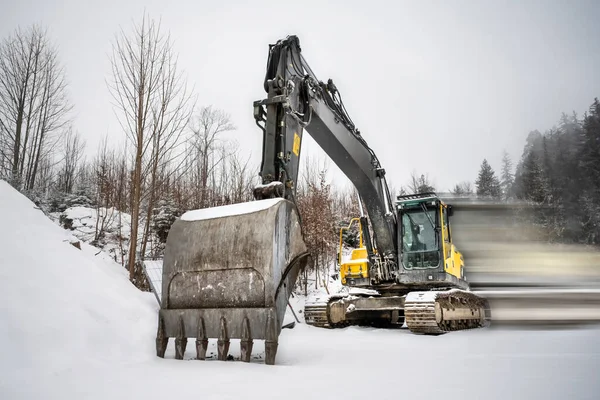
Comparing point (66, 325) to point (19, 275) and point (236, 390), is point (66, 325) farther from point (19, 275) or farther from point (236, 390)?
point (236, 390)

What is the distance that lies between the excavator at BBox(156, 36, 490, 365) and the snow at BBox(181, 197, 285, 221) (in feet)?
0.05

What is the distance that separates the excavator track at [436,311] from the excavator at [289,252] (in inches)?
0.8

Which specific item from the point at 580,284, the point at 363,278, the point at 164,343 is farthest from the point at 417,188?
the point at 164,343

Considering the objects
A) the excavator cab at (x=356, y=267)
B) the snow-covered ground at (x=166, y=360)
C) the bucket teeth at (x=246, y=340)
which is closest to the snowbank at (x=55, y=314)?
the snow-covered ground at (x=166, y=360)

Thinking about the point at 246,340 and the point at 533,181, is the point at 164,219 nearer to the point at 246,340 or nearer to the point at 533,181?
the point at 533,181

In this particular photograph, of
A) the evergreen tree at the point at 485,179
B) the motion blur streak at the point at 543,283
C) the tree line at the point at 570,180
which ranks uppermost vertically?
the evergreen tree at the point at 485,179

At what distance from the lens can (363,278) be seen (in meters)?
8.52

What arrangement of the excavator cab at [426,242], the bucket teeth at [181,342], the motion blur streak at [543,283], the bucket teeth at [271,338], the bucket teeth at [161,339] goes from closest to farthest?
the bucket teeth at [271,338], the bucket teeth at [181,342], the bucket teeth at [161,339], the motion blur streak at [543,283], the excavator cab at [426,242]

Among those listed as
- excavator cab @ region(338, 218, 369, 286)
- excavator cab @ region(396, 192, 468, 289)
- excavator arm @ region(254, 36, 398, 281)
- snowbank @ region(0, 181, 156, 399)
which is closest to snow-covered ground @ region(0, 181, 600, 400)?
snowbank @ region(0, 181, 156, 399)

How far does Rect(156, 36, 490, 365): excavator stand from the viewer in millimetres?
3490

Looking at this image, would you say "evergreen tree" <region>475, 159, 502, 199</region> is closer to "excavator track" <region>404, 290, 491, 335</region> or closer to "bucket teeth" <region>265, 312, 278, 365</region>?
"excavator track" <region>404, 290, 491, 335</region>

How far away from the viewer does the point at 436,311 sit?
269 inches

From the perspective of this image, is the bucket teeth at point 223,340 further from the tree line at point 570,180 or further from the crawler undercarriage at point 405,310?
the tree line at point 570,180

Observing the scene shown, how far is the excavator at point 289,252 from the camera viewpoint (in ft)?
11.5
